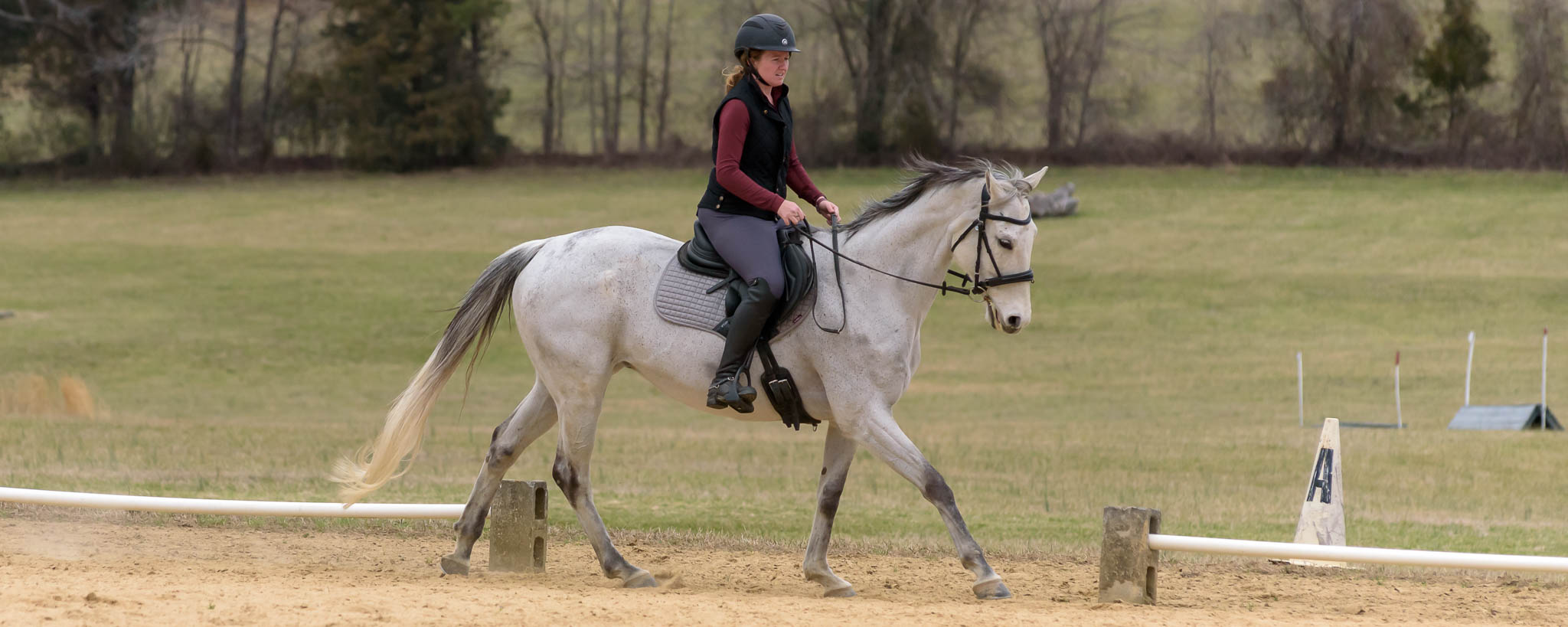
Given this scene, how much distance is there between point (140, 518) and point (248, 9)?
6483 cm

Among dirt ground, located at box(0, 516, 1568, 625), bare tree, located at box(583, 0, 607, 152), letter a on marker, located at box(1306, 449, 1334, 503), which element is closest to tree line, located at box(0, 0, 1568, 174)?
bare tree, located at box(583, 0, 607, 152)

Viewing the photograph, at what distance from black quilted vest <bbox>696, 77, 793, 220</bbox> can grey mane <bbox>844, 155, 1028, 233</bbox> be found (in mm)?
476

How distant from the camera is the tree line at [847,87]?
2044 inches

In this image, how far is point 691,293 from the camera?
738 cm

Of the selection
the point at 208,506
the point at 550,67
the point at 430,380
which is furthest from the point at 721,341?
the point at 550,67

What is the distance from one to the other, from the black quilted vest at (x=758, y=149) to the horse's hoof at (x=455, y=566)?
7.51 feet

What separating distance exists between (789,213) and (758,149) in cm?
42

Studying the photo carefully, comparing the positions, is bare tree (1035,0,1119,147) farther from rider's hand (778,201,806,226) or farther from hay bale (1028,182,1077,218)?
rider's hand (778,201,806,226)

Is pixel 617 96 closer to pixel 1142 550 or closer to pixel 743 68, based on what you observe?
pixel 743 68

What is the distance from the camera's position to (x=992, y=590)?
691 centimetres

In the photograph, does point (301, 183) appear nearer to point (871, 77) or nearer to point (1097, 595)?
point (871, 77)

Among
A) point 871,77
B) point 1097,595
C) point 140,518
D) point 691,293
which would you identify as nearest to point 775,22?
point 691,293

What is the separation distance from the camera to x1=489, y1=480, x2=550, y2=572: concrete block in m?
7.73

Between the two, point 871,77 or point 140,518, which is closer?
point 140,518
